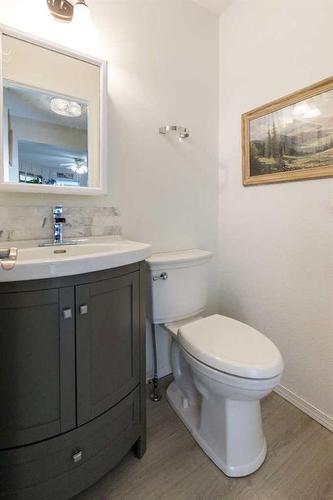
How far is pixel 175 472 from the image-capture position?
1060 millimetres

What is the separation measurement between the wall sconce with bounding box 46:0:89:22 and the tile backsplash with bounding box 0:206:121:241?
84 cm

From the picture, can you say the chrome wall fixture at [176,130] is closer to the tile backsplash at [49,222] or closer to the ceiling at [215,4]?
the tile backsplash at [49,222]

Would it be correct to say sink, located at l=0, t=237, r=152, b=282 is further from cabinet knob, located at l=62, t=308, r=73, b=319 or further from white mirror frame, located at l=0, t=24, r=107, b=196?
white mirror frame, located at l=0, t=24, r=107, b=196

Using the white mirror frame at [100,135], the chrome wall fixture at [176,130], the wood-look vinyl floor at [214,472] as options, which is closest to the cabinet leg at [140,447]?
the wood-look vinyl floor at [214,472]

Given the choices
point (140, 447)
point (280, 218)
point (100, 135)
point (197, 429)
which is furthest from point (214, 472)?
point (100, 135)

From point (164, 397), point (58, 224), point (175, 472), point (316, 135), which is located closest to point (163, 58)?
point (316, 135)

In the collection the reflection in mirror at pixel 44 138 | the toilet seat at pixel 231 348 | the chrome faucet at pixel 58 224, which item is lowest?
the toilet seat at pixel 231 348

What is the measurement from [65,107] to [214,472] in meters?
1.72

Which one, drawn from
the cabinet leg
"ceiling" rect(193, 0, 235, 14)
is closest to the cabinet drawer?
the cabinet leg

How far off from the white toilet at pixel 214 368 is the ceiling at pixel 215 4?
5.20 ft

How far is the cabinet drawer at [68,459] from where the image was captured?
756 mm

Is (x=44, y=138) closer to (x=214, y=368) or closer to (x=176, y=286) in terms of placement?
(x=176, y=286)

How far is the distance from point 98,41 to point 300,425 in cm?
216

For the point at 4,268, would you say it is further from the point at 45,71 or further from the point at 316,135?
the point at 316,135
